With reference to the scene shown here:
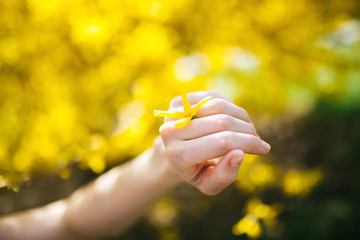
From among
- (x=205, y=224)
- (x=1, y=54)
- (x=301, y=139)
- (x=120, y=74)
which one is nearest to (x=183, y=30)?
(x=120, y=74)

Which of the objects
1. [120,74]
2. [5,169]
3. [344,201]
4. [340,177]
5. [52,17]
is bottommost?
[344,201]

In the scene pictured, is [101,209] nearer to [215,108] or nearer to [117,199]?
[117,199]

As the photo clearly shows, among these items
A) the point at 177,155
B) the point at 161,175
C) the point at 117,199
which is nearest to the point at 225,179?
the point at 177,155

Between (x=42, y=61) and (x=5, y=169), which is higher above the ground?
(x=42, y=61)

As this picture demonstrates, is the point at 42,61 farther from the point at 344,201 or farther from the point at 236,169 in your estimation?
the point at 344,201

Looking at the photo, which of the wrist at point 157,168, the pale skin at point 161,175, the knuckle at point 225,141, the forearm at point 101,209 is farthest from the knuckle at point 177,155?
the forearm at point 101,209

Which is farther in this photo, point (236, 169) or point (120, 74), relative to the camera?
point (120, 74)
